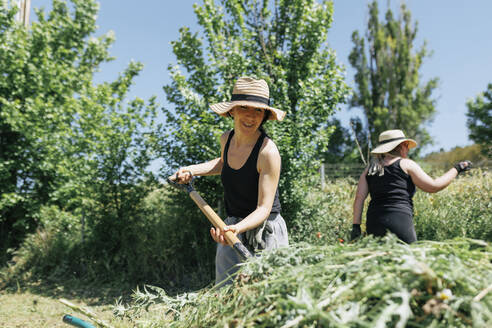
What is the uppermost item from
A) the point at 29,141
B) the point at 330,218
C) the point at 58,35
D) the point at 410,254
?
the point at 58,35

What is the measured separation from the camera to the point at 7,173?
6543 mm

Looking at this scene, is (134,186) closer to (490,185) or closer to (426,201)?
(426,201)

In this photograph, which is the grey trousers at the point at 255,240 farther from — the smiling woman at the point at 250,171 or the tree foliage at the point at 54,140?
the tree foliage at the point at 54,140

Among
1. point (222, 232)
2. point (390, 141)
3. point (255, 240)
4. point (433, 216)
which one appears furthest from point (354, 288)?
point (433, 216)

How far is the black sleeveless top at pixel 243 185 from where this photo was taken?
84.0 inches

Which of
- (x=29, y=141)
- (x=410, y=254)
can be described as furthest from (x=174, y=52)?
A: (x=410, y=254)

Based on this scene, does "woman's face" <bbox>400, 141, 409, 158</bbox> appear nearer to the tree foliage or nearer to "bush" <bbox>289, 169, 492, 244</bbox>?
"bush" <bbox>289, 169, 492, 244</bbox>

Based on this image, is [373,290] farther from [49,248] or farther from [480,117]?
[480,117]

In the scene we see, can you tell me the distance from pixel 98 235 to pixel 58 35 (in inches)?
181

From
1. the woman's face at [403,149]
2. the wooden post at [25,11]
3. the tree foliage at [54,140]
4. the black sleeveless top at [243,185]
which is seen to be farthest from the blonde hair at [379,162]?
the wooden post at [25,11]

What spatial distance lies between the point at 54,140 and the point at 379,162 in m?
5.66

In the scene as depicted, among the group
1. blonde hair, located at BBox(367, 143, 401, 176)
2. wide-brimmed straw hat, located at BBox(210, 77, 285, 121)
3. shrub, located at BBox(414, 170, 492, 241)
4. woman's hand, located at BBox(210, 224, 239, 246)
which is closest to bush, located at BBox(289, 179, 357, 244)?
shrub, located at BBox(414, 170, 492, 241)

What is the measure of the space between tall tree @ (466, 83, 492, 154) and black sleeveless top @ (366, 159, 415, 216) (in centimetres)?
1790

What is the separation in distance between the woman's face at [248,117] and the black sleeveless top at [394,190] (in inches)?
51.1
